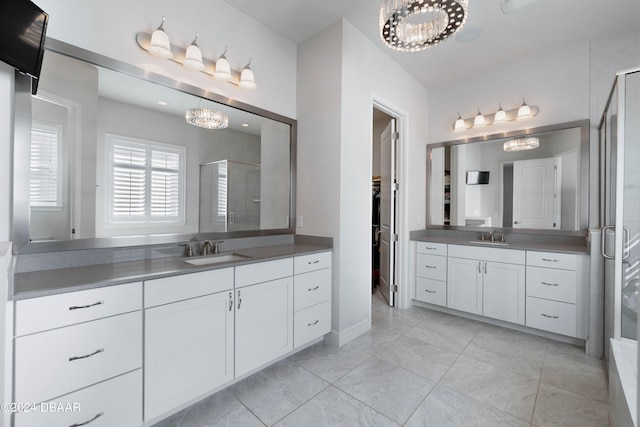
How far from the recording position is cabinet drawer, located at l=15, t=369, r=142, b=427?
1.16m

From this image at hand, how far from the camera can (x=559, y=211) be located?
116 inches

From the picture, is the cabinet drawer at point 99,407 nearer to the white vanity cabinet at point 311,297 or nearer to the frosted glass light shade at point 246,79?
the white vanity cabinet at point 311,297

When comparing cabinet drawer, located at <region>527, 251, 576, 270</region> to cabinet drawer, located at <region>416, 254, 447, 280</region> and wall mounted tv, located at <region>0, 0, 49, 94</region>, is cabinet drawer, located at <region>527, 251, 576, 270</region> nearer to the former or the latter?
cabinet drawer, located at <region>416, 254, 447, 280</region>

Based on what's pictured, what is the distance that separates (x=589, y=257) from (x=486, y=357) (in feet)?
4.26

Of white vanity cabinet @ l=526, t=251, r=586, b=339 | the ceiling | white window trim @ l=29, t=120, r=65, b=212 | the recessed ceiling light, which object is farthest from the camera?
the recessed ceiling light

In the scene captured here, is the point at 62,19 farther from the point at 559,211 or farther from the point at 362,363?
the point at 559,211

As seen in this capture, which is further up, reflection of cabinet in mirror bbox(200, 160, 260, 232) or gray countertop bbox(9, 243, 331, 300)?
reflection of cabinet in mirror bbox(200, 160, 260, 232)

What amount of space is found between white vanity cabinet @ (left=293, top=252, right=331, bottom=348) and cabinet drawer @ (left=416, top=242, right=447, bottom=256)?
1.56 metres

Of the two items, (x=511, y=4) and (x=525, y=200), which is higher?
(x=511, y=4)

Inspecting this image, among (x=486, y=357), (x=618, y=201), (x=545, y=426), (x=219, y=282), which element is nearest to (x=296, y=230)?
(x=219, y=282)

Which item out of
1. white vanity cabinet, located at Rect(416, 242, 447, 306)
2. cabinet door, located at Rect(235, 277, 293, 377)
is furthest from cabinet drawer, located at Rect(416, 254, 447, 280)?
cabinet door, located at Rect(235, 277, 293, 377)

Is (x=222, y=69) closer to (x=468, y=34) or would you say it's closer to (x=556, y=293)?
(x=468, y=34)

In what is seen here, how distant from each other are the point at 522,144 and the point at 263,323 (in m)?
3.42

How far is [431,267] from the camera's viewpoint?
343 cm
